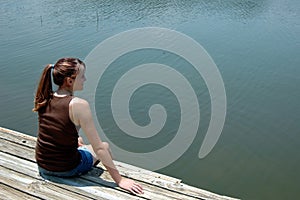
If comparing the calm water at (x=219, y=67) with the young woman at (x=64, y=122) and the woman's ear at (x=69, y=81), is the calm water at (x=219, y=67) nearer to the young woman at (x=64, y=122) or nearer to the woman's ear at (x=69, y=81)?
the young woman at (x=64, y=122)

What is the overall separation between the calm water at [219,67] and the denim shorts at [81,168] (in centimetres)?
185

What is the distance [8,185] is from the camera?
7.81ft

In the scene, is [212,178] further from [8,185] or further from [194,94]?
[8,185]

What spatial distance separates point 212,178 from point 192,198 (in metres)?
1.85

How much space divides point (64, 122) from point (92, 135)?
0.60 ft

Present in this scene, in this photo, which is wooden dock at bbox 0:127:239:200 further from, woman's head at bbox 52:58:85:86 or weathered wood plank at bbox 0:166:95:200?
woman's head at bbox 52:58:85:86

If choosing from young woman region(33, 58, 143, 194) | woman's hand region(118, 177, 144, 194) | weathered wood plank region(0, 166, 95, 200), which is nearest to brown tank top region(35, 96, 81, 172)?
young woman region(33, 58, 143, 194)

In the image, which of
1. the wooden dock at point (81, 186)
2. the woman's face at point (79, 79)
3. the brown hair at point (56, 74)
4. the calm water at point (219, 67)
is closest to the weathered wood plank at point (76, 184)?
the wooden dock at point (81, 186)

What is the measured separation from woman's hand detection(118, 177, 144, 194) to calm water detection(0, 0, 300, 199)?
1811mm

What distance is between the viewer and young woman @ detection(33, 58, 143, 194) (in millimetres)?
2152

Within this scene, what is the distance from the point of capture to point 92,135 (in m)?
2.19

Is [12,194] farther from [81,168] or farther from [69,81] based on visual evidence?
[69,81]

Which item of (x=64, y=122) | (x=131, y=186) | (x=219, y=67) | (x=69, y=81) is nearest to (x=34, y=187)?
(x=64, y=122)

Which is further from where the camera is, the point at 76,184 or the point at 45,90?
the point at 76,184
